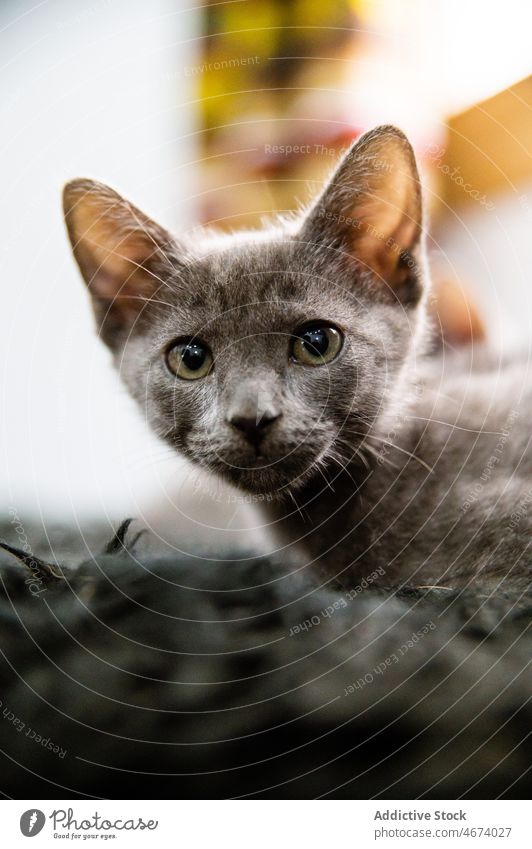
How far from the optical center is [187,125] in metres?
0.79

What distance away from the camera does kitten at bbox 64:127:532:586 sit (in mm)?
760

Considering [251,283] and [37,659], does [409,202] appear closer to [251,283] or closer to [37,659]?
[251,283]

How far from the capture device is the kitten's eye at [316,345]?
772mm

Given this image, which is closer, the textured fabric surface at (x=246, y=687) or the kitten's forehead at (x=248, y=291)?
the textured fabric surface at (x=246, y=687)

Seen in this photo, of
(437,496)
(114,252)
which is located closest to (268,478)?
(437,496)

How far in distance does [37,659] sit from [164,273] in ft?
1.53

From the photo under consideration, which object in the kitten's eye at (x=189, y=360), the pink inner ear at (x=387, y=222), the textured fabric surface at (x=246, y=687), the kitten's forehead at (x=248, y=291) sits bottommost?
the textured fabric surface at (x=246, y=687)

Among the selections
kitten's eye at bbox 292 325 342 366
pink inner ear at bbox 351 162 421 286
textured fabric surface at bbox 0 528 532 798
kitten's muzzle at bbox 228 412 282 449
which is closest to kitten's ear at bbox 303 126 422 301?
pink inner ear at bbox 351 162 421 286

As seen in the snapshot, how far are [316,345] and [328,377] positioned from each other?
0.04 metres

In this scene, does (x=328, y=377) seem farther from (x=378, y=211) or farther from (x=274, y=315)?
(x=378, y=211)

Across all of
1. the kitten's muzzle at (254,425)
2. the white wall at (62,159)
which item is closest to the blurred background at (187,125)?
the white wall at (62,159)

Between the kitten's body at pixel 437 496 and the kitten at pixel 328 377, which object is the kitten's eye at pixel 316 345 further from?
the kitten's body at pixel 437 496

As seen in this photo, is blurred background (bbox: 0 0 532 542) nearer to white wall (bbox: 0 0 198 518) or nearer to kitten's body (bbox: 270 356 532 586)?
white wall (bbox: 0 0 198 518)

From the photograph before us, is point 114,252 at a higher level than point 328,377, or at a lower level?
higher
